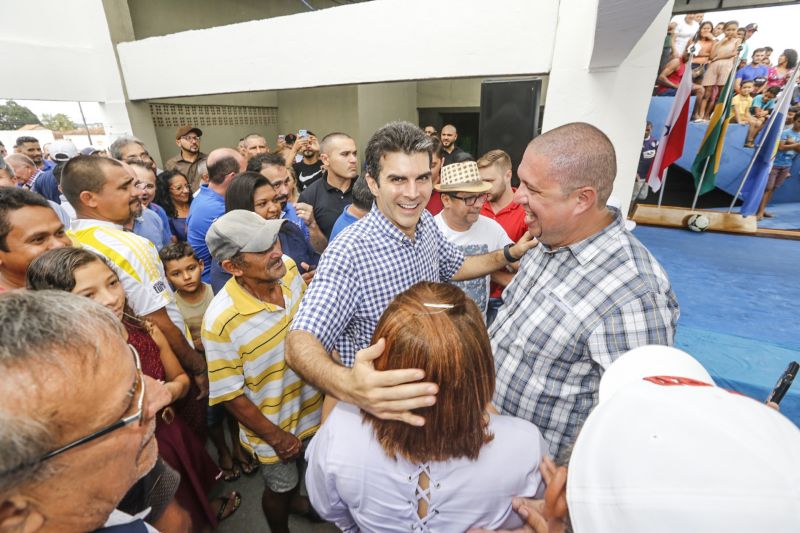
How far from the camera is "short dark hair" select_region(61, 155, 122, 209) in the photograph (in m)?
2.17

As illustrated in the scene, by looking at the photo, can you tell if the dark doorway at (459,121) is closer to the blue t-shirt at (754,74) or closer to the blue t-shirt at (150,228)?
the blue t-shirt at (754,74)

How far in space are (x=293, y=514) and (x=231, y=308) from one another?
155cm

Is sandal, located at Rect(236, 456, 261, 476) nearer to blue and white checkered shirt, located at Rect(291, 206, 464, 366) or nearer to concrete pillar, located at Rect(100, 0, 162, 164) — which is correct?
blue and white checkered shirt, located at Rect(291, 206, 464, 366)

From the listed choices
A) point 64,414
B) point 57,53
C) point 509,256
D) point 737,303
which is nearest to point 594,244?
point 509,256

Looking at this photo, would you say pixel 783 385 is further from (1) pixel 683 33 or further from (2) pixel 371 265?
(1) pixel 683 33

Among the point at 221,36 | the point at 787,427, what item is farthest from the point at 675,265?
the point at 221,36

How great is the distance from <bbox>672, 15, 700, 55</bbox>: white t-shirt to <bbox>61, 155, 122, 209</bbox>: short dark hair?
1126cm

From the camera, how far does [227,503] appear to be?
229 centimetres

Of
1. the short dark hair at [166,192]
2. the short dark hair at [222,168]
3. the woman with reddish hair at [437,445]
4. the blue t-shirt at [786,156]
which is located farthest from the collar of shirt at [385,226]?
the blue t-shirt at [786,156]

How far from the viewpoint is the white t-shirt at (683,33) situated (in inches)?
319

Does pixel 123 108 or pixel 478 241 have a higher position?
pixel 123 108

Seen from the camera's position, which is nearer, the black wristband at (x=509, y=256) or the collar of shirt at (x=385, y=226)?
the collar of shirt at (x=385, y=226)

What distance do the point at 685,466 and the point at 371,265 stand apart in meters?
1.27

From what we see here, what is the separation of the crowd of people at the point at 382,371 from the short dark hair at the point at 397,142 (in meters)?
0.01
